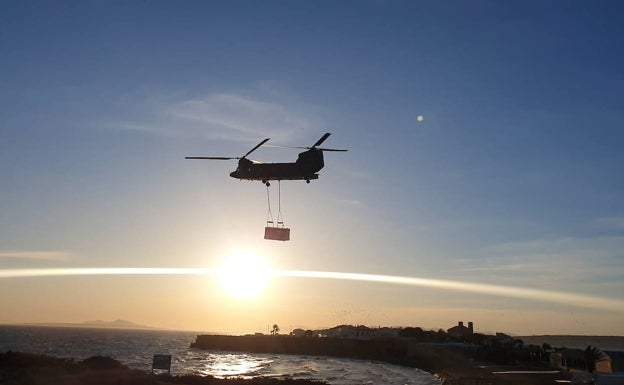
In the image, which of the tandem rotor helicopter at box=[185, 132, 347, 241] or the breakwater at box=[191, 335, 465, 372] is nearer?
the tandem rotor helicopter at box=[185, 132, 347, 241]

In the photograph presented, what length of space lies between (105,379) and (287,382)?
1651 centimetres

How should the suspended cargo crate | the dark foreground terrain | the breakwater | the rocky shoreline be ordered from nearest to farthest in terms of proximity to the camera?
1. the suspended cargo crate
2. the dark foreground terrain
3. the rocky shoreline
4. the breakwater

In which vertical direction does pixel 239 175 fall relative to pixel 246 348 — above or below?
above

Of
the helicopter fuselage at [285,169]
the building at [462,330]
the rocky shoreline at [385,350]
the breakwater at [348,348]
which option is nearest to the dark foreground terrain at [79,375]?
the helicopter fuselage at [285,169]

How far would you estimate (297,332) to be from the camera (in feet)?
604

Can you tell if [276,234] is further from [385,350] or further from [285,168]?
[385,350]

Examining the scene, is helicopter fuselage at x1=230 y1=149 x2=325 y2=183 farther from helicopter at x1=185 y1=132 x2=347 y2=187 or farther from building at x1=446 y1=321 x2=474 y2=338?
building at x1=446 y1=321 x2=474 y2=338

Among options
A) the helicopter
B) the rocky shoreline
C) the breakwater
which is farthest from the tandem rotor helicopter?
the breakwater

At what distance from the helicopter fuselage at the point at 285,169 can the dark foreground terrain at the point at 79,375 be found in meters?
16.4

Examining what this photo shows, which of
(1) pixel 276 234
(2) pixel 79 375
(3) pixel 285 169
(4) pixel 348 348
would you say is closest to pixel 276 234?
(1) pixel 276 234

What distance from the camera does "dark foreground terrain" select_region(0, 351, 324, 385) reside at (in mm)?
39681

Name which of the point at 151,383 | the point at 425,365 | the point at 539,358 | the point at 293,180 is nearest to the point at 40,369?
the point at 151,383

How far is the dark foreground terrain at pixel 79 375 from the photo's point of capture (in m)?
39.7

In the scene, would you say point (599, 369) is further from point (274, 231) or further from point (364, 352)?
point (364, 352)
